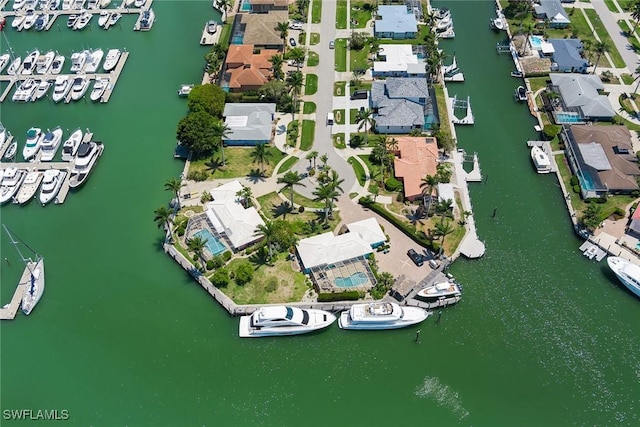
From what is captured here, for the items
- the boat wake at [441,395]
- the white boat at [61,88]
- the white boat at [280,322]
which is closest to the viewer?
the boat wake at [441,395]

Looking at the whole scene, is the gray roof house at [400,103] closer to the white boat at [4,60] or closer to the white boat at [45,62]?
the white boat at [45,62]

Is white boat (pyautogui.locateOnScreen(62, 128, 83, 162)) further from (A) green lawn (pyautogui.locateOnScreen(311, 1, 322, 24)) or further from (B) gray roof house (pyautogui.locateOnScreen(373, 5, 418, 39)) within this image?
(B) gray roof house (pyautogui.locateOnScreen(373, 5, 418, 39))

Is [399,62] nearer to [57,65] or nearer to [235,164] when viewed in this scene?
[235,164]

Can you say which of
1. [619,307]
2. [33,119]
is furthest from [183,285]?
[619,307]

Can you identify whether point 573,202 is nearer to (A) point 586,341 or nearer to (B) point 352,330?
(A) point 586,341

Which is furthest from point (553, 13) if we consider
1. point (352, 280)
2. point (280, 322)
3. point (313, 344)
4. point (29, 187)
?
point (29, 187)

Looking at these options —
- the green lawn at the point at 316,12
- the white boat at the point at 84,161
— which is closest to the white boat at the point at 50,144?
the white boat at the point at 84,161
